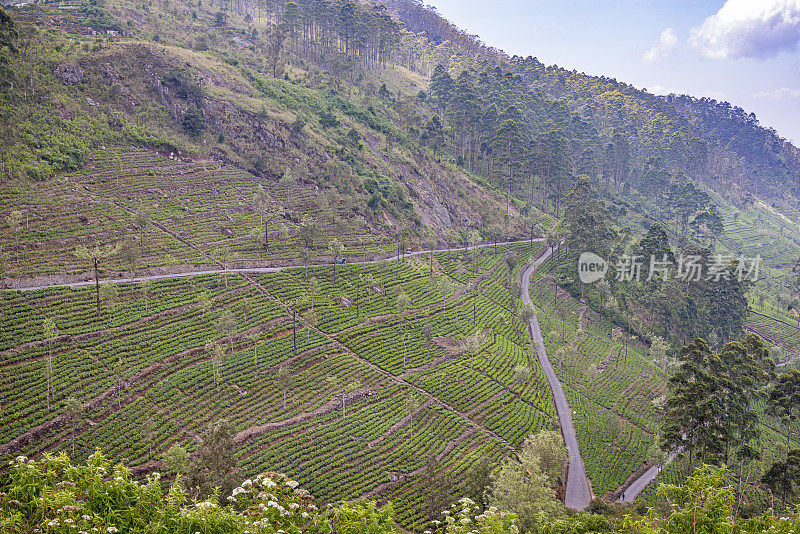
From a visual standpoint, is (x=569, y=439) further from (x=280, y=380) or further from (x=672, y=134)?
(x=672, y=134)

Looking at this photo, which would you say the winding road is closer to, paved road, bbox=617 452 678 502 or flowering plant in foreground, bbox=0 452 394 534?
paved road, bbox=617 452 678 502

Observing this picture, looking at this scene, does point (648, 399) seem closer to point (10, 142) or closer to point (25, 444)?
point (25, 444)

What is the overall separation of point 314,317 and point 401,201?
4123 centimetres

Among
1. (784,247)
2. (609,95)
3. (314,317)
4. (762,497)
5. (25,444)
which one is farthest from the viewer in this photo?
(609,95)

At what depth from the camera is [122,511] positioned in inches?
498

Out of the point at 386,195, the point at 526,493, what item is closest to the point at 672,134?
the point at 386,195

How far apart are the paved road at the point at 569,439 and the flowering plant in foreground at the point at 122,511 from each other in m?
36.9

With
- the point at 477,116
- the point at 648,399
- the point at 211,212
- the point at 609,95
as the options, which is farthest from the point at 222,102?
the point at 609,95

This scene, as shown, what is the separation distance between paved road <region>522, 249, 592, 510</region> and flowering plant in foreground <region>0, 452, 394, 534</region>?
121 ft

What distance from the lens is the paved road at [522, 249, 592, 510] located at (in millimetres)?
44938

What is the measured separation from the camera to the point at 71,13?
311ft

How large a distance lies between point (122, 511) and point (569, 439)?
162ft

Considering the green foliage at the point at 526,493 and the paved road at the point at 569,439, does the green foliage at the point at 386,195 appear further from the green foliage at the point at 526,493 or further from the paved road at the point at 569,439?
the green foliage at the point at 526,493

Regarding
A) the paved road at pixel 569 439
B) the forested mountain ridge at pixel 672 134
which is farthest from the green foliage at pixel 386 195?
the forested mountain ridge at pixel 672 134
